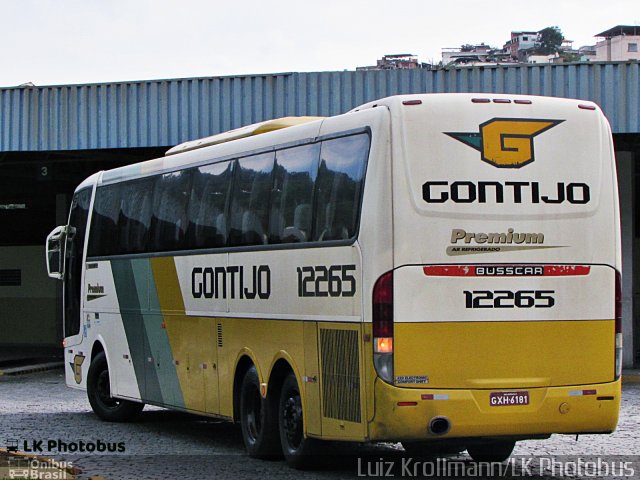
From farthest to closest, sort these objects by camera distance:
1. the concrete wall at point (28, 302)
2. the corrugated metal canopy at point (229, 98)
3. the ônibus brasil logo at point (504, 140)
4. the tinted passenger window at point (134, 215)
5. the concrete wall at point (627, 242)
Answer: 1. the concrete wall at point (28, 302)
2. the concrete wall at point (627, 242)
3. the corrugated metal canopy at point (229, 98)
4. the tinted passenger window at point (134, 215)
5. the ônibus brasil logo at point (504, 140)

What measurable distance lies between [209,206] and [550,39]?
149784 mm

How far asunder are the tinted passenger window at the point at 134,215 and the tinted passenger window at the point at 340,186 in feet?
15.2

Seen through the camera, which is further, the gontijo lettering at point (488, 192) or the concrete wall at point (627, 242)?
the concrete wall at point (627, 242)

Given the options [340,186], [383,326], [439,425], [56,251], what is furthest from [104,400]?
[439,425]

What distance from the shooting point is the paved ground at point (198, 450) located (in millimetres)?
11820

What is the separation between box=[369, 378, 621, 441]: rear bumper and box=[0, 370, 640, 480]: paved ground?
89 cm

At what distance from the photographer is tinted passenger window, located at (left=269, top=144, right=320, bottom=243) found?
39.0 ft

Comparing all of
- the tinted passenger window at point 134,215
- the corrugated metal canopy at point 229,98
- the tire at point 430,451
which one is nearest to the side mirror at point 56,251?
the tinted passenger window at point 134,215

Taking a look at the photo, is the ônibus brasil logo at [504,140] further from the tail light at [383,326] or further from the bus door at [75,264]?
the bus door at [75,264]

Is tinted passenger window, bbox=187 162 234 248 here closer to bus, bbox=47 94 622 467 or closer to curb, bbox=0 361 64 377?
bus, bbox=47 94 622 467

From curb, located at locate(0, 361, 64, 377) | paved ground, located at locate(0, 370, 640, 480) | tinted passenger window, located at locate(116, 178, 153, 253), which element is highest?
tinted passenger window, located at locate(116, 178, 153, 253)

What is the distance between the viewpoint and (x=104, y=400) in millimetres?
17359

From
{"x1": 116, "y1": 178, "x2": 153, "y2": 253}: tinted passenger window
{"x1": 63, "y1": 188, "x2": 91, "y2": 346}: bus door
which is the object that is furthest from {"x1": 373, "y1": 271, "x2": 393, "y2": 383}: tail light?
{"x1": 63, "y1": 188, "x2": 91, "y2": 346}: bus door

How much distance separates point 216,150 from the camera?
14156 millimetres
